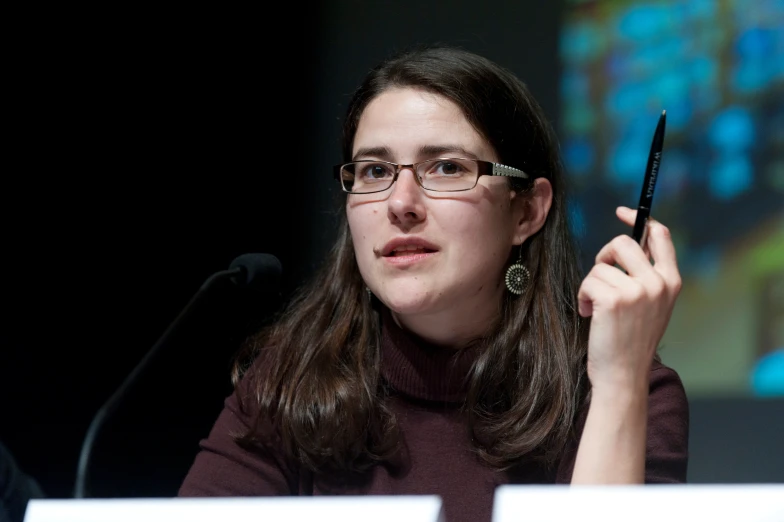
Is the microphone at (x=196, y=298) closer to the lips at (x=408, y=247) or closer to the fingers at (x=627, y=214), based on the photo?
the lips at (x=408, y=247)

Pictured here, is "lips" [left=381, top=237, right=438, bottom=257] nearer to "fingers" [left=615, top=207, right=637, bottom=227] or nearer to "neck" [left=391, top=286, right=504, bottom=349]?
"neck" [left=391, top=286, right=504, bottom=349]

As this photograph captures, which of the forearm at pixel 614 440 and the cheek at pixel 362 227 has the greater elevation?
the cheek at pixel 362 227

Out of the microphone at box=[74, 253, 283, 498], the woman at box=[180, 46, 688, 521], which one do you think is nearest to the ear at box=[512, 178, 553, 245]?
the woman at box=[180, 46, 688, 521]

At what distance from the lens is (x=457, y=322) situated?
1.60 m

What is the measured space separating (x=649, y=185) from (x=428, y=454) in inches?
22.8

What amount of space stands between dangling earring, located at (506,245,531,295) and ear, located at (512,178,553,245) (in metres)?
0.05

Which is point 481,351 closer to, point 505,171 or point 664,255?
point 505,171

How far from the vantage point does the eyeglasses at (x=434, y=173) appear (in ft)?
5.03

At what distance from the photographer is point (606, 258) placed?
1265mm

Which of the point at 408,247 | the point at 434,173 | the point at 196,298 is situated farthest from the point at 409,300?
the point at 196,298

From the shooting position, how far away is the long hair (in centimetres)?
151

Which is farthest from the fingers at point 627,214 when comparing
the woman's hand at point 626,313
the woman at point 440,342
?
the woman's hand at point 626,313

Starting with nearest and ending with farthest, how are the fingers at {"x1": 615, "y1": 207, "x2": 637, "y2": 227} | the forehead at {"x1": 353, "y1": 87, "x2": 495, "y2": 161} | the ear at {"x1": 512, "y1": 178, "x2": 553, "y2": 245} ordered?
the fingers at {"x1": 615, "y1": 207, "x2": 637, "y2": 227}, the forehead at {"x1": 353, "y1": 87, "x2": 495, "y2": 161}, the ear at {"x1": 512, "y1": 178, "x2": 553, "y2": 245}

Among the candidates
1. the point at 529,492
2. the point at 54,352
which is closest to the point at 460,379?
the point at 529,492
